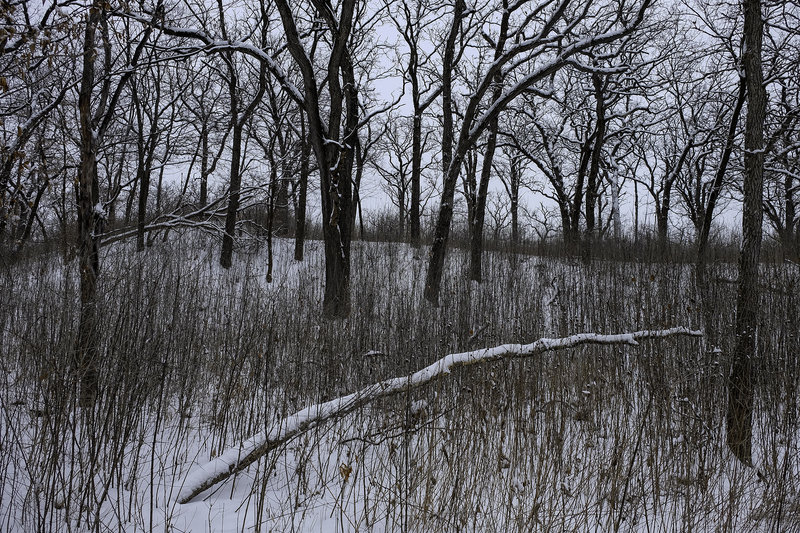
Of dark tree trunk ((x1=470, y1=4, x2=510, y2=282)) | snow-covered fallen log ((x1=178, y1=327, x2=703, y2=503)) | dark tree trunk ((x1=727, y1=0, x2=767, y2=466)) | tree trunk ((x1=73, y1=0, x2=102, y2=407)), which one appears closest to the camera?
snow-covered fallen log ((x1=178, y1=327, x2=703, y2=503))

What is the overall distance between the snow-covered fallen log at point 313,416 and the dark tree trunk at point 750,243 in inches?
24.6

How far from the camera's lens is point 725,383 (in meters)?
4.20

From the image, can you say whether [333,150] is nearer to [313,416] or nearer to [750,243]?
[313,416]

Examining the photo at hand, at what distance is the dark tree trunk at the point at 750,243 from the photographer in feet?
12.2

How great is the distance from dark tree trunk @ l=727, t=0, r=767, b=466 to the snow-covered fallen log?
2.05 ft

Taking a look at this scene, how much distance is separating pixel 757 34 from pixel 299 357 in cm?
496

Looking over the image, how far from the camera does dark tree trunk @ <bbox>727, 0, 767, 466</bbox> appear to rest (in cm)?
373

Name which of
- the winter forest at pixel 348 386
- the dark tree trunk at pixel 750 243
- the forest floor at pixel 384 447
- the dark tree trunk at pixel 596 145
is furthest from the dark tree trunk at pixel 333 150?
the dark tree trunk at pixel 596 145

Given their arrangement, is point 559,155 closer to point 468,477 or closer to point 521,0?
point 521,0

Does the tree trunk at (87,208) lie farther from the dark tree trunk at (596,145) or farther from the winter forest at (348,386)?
the dark tree trunk at (596,145)

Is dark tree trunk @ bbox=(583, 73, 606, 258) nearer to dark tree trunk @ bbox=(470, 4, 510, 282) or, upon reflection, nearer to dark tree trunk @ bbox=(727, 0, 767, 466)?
dark tree trunk @ bbox=(470, 4, 510, 282)

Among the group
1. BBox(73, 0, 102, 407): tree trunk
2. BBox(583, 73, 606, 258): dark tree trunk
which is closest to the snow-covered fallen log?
BBox(73, 0, 102, 407): tree trunk

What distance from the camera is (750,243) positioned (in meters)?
3.79

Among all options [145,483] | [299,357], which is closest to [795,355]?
[299,357]
